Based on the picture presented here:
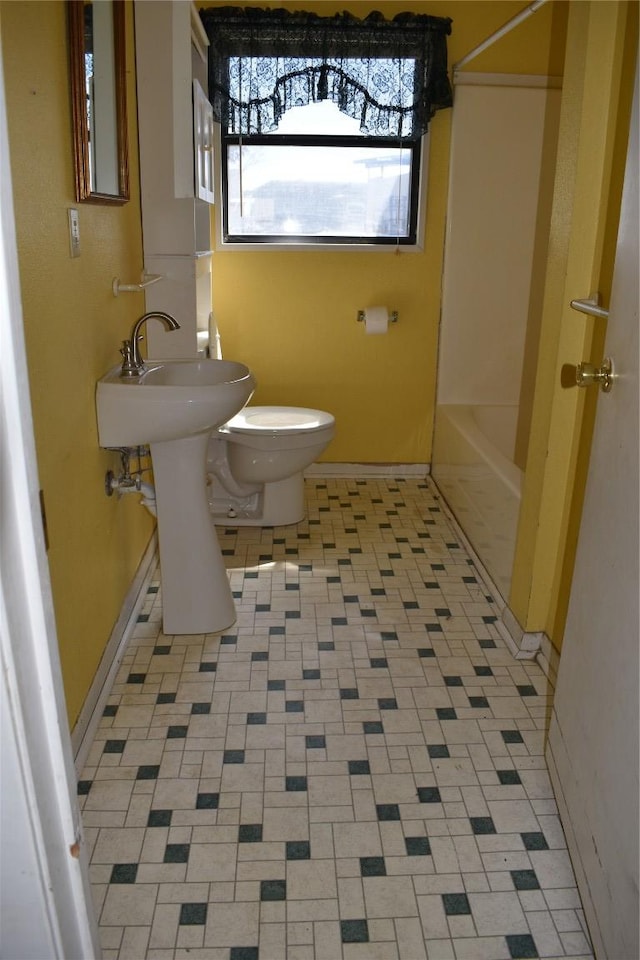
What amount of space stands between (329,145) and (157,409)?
77.6 inches

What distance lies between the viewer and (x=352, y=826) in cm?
167

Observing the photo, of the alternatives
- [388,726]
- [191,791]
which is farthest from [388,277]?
[191,791]

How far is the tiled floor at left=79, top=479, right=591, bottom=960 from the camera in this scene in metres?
1.44

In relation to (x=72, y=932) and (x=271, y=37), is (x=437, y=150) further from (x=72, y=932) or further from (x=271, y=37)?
(x=72, y=932)

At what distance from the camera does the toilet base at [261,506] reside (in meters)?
3.23

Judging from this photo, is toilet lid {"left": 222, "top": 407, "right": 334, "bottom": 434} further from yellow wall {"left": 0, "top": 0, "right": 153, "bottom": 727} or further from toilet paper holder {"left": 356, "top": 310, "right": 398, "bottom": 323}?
yellow wall {"left": 0, "top": 0, "right": 153, "bottom": 727}

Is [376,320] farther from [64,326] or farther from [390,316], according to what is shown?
[64,326]

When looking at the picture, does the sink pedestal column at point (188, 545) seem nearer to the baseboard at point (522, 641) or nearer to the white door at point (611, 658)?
the baseboard at point (522, 641)

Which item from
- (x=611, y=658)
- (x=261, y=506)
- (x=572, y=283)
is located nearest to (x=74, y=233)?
(x=572, y=283)

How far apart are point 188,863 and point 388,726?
625 millimetres

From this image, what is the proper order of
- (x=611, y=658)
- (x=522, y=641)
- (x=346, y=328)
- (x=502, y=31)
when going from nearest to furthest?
(x=611, y=658)
(x=522, y=641)
(x=502, y=31)
(x=346, y=328)

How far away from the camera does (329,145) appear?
3463mm

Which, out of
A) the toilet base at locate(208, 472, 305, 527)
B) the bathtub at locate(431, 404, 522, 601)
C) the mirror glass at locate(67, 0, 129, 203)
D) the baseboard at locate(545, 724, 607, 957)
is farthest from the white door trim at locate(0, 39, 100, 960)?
the toilet base at locate(208, 472, 305, 527)

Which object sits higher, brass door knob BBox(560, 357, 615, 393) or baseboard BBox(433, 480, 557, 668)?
brass door knob BBox(560, 357, 615, 393)
